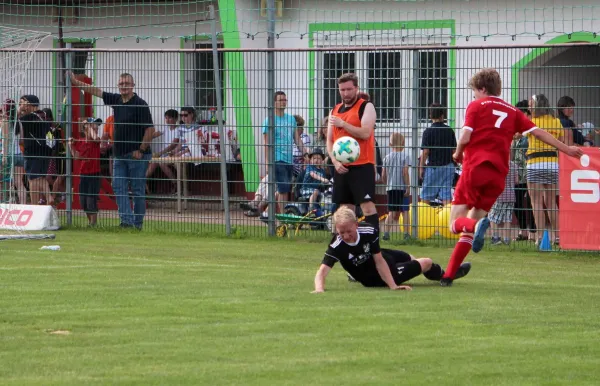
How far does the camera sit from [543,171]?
15.8 m

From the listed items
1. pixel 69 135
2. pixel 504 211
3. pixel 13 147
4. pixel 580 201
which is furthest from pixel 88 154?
pixel 580 201

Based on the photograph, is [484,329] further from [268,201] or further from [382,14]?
[382,14]

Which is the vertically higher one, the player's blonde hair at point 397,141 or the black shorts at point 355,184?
the player's blonde hair at point 397,141

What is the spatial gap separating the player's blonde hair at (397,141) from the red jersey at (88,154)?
4.75 metres

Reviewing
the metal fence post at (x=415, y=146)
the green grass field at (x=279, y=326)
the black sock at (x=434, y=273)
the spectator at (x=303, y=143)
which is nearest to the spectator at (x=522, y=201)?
the metal fence post at (x=415, y=146)

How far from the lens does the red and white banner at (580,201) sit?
15.0 meters

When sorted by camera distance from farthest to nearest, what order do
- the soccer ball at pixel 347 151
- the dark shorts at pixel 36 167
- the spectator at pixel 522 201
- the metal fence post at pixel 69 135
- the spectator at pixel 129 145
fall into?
1. the dark shorts at pixel 36 167
2. the metal fence post at pixel 69 135
3. the spectator at pixel 129 145
4. the spectator at pixel 522 201
5. the soccer ball at pixel 347 151

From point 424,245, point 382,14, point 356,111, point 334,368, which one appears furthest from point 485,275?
point 382,14

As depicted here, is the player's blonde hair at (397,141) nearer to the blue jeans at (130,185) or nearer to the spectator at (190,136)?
the spectator at (190,136)

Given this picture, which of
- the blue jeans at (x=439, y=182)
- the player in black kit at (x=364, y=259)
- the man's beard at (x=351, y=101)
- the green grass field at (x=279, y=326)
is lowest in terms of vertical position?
the green grass field at (x=279, y=326)

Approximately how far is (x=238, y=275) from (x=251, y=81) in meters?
5.68

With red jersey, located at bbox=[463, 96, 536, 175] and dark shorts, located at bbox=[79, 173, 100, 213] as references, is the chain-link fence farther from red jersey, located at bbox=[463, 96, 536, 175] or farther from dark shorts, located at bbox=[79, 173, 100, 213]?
red jersey, located at bbox=[463, 96, 536, 175]

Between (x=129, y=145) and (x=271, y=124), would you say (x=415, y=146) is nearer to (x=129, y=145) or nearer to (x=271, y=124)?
(x=271, y=124)

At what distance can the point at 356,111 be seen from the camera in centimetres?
1301
